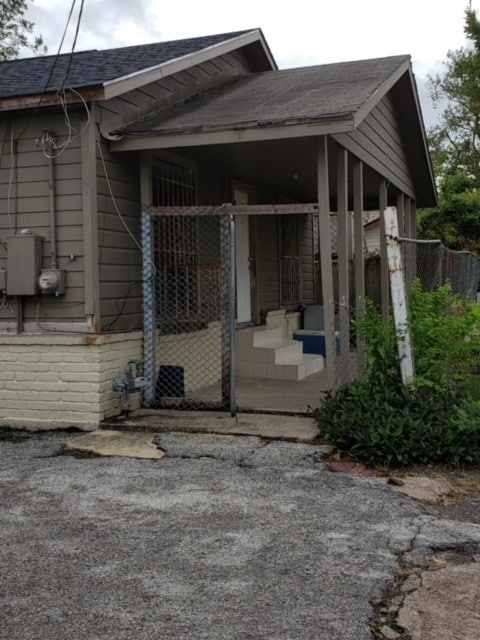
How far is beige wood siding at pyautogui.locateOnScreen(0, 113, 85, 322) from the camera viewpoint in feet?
20.9

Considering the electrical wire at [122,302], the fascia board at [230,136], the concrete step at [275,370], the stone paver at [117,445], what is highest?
the fascia board at [230,136]

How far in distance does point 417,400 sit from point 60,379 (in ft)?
10.7

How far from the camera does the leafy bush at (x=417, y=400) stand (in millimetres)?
5031

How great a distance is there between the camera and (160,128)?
6.50m

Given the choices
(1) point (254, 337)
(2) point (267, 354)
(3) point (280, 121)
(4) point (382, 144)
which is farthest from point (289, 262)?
(3) point (280, 121)

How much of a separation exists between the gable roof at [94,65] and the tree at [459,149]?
33.0ft

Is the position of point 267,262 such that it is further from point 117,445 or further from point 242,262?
point 117,445

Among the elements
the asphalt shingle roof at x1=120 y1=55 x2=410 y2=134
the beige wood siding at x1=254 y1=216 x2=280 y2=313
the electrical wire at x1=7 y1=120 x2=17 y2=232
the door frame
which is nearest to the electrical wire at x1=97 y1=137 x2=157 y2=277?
the asphalt shingle roof at x1=120 y1=55 x2=410 y2=134

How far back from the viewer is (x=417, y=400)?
541 centimetres

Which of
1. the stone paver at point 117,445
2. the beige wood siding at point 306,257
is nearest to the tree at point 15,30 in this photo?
the beige wood siding at point 306,257

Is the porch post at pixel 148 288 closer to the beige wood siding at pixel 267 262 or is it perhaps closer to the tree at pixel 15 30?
the beige wood siding at pixel 267 262

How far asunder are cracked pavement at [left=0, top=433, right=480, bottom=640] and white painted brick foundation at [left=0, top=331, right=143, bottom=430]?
980mm

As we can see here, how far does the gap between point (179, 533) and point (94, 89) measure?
4.08 m

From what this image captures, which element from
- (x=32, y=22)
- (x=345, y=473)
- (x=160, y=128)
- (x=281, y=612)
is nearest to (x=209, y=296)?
(x=160, y=128)
